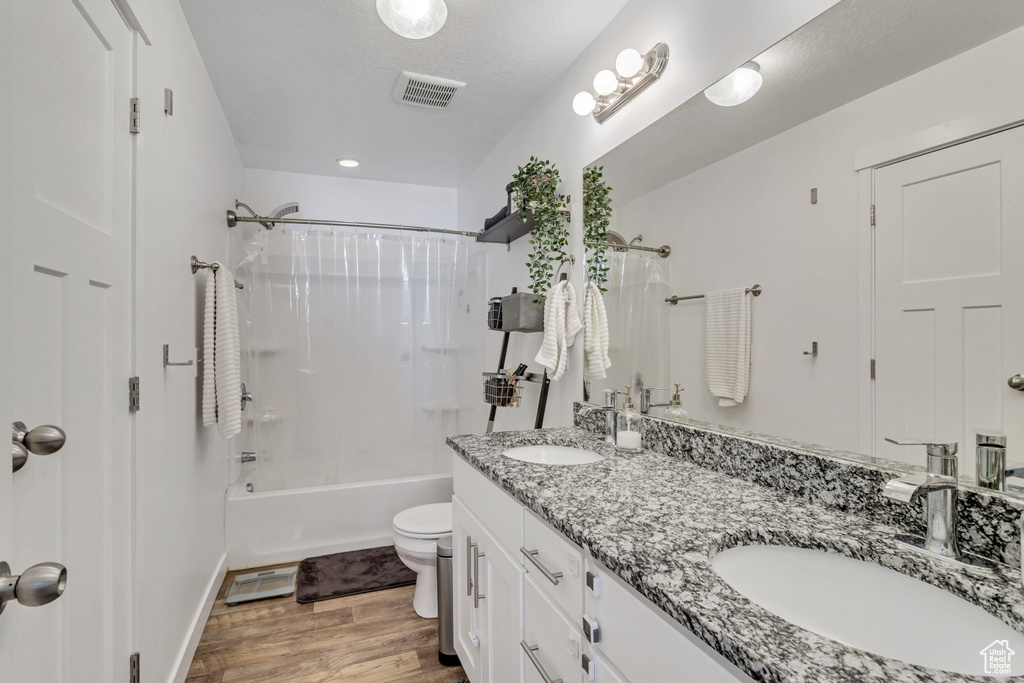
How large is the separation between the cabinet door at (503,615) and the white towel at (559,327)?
74cm

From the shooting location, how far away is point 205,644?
1942 mm

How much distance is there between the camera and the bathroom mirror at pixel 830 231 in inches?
31.9

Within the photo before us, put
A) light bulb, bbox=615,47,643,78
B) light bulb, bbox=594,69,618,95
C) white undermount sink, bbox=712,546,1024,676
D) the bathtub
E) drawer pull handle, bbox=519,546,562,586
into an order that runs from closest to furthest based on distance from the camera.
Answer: white undermount sink, bbox=712,546,1024,676
drawer pull handle, bbox=519,546,562,586
light bulb, bbox=615,47,643,78
light bulb, bbox=594,69,618,95
the bathtub

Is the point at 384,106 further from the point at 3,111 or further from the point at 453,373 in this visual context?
the point at 3,111

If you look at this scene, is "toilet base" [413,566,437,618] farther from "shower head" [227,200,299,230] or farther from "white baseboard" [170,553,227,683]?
Answer: "shower head" [227,200,299,230]

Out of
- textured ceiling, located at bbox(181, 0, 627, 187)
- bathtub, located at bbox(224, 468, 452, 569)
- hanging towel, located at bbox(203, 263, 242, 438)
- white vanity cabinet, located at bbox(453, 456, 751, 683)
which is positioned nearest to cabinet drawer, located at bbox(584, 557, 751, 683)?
white vanity cabinet, located at bbox(453, 456, 751, 683)

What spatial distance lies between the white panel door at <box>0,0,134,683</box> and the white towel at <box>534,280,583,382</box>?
4.31 ft

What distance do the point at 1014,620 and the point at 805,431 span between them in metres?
0.52

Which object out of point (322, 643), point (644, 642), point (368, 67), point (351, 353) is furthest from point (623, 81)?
point (322, 643)

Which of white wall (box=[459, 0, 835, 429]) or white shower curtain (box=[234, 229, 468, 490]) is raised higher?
white wall (box=[459, 0, 835, 429])

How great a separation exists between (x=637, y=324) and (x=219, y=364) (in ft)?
5.45

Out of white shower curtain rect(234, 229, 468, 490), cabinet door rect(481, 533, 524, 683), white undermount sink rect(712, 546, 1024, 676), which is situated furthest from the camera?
white shower curtain rect(234, 229, 468, 490)

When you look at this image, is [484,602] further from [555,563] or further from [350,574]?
[350,574]

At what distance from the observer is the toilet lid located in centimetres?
212
